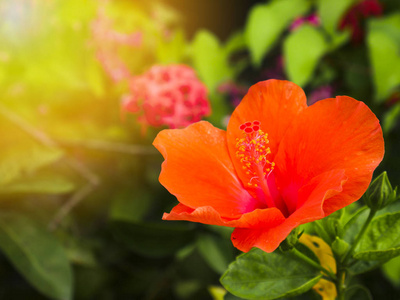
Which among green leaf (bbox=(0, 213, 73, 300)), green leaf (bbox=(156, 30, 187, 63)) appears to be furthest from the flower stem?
green leaf (bbox=(156, 30, 187, 63))

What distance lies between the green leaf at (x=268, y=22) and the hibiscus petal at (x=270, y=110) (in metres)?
0.63

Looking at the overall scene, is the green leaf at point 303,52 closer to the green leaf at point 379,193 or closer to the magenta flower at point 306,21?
the magenta flower at point 306,21

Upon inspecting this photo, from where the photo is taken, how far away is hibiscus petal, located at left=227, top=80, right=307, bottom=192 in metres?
0.50

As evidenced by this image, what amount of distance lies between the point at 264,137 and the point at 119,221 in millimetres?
638

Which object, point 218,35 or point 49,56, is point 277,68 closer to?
point 218,35

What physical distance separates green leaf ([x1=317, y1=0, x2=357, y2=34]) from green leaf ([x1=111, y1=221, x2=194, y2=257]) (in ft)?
2.15

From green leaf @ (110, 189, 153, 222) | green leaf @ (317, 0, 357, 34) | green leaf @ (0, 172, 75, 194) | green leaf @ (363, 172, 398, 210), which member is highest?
green leaf @ (317, 0, 357, 34)

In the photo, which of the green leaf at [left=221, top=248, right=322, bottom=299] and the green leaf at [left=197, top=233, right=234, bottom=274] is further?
the green leaf at [left=197, top=233, right=234, bottom=274]

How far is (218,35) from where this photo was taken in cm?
192

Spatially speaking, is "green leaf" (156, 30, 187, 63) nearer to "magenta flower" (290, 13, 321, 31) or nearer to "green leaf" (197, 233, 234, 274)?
"magenta flower" (290, 13, 321, 31)

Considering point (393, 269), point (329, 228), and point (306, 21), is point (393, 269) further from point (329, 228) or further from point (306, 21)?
point (306, 21)

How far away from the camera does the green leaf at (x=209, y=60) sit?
1.29 metres

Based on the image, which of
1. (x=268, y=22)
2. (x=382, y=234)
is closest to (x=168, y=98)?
(x=268, y=22)

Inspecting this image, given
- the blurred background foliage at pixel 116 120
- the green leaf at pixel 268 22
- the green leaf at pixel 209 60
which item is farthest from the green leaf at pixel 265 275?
the green leaf at pixel 209 60
